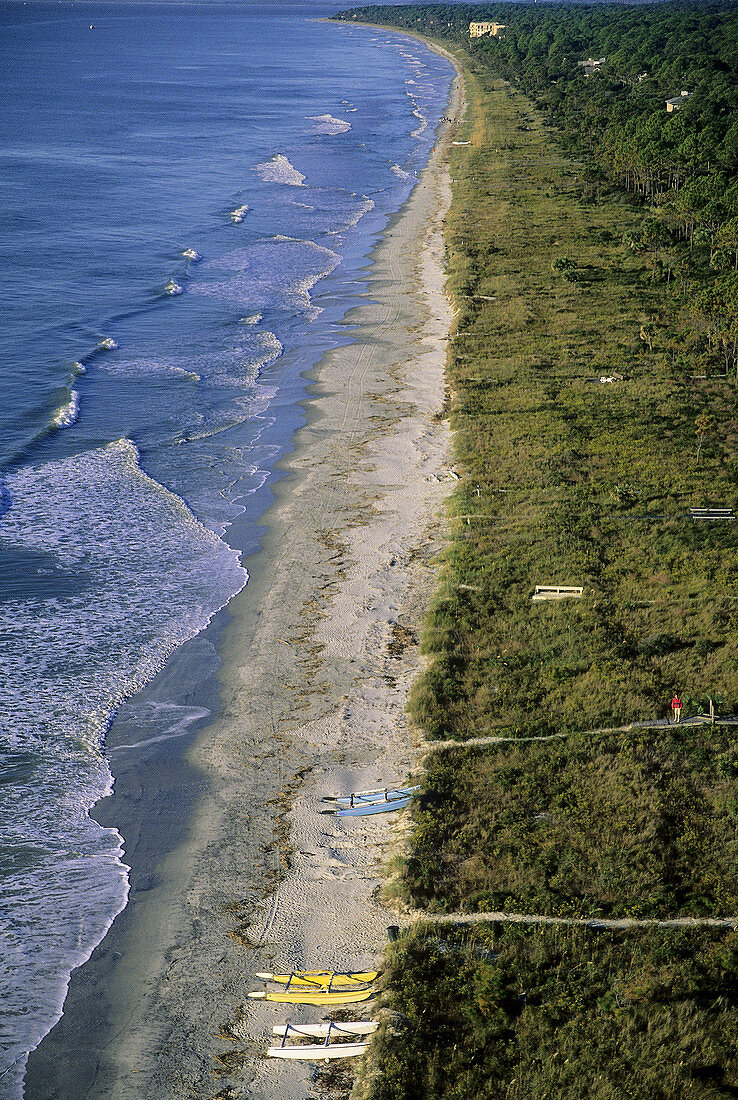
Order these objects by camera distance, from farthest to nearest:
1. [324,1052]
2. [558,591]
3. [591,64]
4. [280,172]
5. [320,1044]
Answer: [591,64] → [280,172] → [558,591] → [320,1044] → [324,1052]

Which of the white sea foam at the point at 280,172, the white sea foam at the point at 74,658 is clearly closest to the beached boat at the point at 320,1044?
the white sea foam at the point at 74,658

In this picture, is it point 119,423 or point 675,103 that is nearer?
point 119,423

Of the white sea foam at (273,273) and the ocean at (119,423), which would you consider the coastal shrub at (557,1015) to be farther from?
the white sea foam at (273,273)

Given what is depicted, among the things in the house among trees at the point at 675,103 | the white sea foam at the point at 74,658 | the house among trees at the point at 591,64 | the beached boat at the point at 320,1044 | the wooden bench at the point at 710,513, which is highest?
the house among trees at the point at 591,64

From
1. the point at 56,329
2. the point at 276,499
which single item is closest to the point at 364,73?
the point at 56,329

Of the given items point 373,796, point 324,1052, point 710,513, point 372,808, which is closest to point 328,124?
point 710,513

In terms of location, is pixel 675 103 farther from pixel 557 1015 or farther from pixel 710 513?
pixel 557 1015

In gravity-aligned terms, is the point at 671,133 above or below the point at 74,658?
above

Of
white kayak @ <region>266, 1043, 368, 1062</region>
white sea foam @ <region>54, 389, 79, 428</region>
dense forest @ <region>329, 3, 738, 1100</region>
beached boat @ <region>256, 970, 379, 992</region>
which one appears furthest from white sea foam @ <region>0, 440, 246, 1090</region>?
dense forest @ <region>329, 3, 738, 1100</region>
